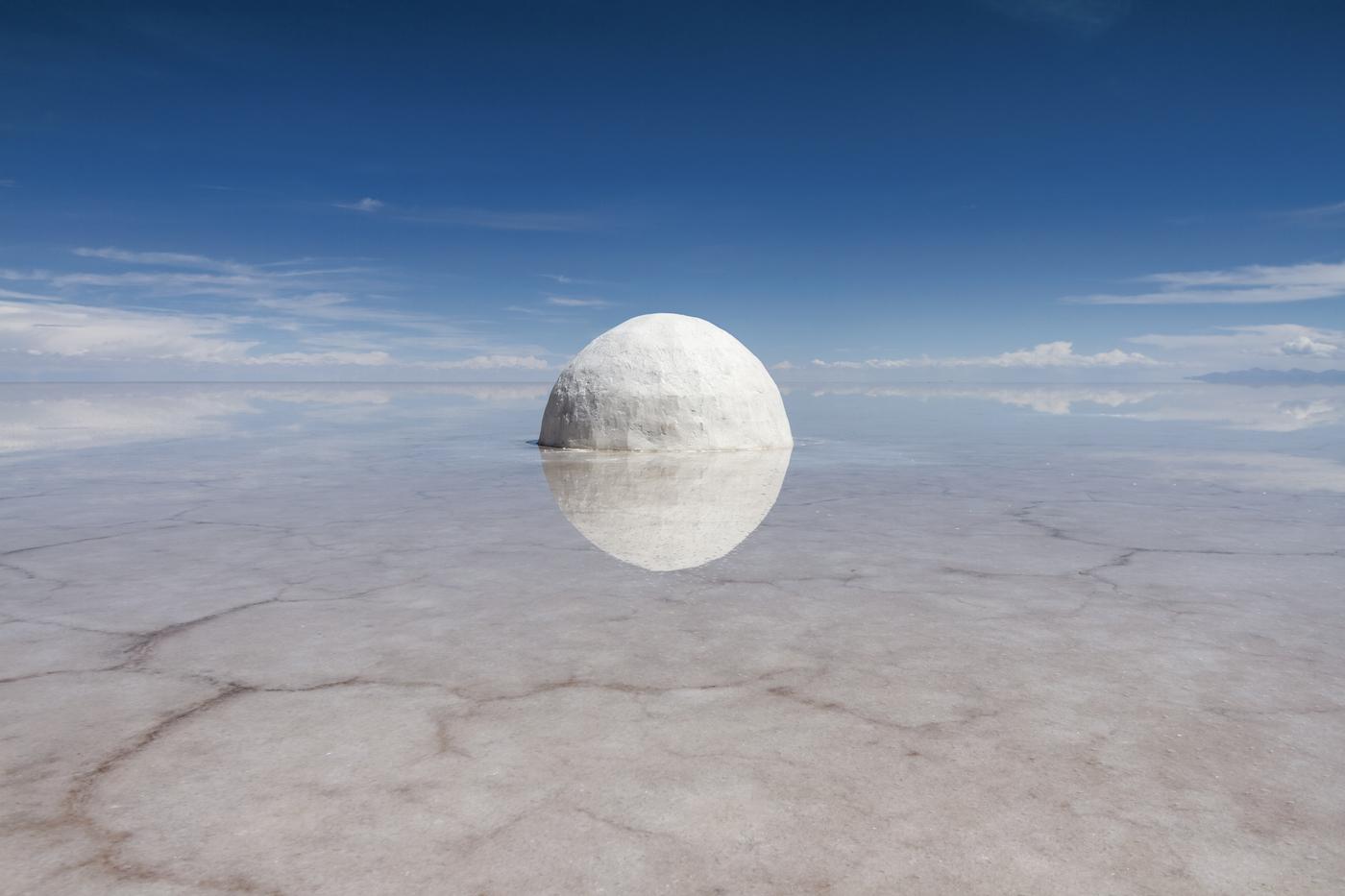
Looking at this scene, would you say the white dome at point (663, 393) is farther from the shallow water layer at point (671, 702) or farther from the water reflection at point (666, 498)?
the shallow water layer at point (671, 702)

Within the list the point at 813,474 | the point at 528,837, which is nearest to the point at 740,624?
the point at 528,837

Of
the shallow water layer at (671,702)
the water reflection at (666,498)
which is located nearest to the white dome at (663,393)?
the water reflection at (666,498)

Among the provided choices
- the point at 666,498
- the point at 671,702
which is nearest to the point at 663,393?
the point at 666,498

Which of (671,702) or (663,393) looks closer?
(671,702)

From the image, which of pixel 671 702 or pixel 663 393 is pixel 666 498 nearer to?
pixel 663 393

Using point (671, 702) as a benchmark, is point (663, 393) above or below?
above

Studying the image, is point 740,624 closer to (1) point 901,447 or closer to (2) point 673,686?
(2) point 673,686
